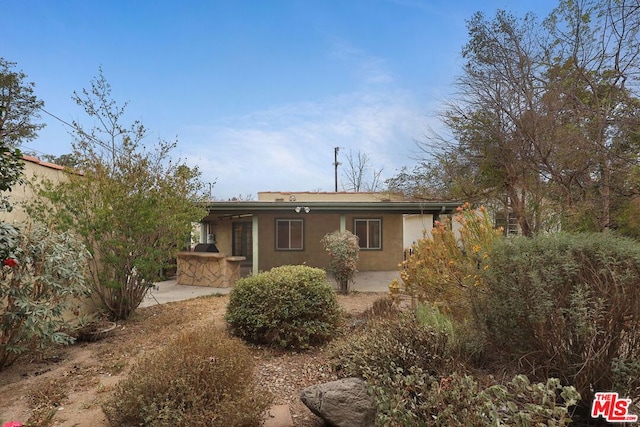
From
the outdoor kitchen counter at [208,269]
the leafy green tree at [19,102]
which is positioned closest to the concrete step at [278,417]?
the outdoor kitchen counter at [208,269]

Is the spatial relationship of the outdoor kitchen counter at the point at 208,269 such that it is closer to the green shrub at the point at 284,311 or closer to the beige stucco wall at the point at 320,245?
the beige stucco wall at the point at 320,245

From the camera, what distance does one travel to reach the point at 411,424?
7.11 feet

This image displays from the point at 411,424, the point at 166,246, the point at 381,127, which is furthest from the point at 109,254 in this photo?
the point at 381,127

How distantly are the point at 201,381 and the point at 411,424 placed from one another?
1438 mm

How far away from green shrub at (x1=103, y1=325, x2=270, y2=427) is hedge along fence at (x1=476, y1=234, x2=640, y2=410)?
1.93m

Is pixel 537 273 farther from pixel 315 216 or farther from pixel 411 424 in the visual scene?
pixel 315 216

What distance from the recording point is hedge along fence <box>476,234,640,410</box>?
219 centimetres

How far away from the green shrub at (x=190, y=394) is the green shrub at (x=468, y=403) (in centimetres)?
93

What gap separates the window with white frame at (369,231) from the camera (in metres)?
13.9

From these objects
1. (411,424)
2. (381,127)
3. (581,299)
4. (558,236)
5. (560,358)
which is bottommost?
(411,424)

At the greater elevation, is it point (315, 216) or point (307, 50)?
point (307, 50)

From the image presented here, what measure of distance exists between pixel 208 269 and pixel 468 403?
30.6 ft

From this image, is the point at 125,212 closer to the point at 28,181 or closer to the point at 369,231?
the point at 28,181

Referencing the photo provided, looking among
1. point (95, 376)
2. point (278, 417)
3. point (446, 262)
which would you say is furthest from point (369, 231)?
point (278, 417)
